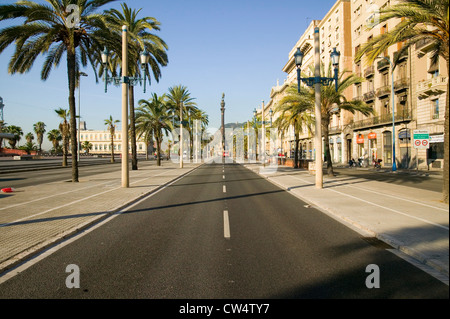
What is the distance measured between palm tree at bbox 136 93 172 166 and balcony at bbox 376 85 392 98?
87.6 feet

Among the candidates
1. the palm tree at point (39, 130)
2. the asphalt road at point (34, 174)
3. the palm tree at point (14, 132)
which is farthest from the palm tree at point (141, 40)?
the palm tree at point (39, 130)

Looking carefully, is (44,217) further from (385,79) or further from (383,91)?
(385,79)

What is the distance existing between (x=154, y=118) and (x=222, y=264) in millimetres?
37736

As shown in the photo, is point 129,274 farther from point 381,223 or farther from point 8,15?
point 8,15

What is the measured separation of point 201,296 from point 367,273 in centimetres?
245

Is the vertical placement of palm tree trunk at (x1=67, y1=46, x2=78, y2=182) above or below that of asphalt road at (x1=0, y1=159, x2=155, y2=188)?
above

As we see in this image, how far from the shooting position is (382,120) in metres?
37.9

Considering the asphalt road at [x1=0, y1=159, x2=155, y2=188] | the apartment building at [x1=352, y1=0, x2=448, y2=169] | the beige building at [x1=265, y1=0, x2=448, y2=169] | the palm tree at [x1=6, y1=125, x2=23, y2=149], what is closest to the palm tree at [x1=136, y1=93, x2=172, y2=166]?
the asphalt road at [x1=0, y1=159, x2=155, y2=188]

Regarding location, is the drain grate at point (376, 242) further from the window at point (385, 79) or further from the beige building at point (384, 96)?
the window at point (385, 79)

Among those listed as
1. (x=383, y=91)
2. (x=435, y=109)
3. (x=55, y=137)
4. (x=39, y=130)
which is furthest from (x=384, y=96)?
(x=39, y=130)

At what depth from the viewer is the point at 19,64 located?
17234mm

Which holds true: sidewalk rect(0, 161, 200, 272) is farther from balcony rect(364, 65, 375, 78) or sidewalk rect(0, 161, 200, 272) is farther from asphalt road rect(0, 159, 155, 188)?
balcony rect(364, 65, 375, 78)

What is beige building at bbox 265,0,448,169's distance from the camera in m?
29.6
